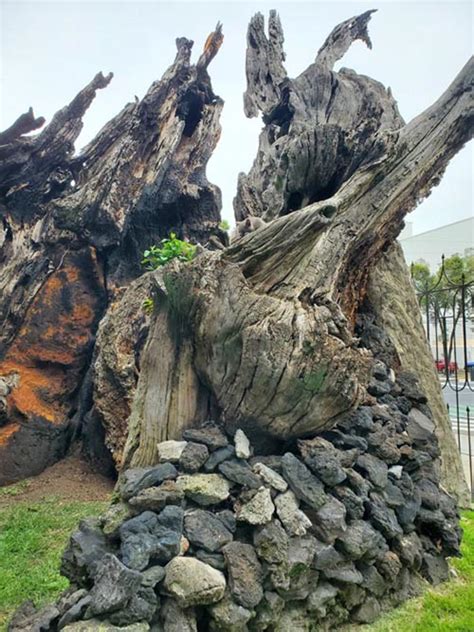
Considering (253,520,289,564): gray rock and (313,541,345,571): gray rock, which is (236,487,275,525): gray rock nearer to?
(253,520,289,564): gray rock

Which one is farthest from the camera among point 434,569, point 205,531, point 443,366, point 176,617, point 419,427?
point 443,366

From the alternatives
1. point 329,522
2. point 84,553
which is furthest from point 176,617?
point 329,522

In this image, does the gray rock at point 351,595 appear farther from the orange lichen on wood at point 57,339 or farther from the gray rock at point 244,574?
the orange lichen on wood at point 57,339

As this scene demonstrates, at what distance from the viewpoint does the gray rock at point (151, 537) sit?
191 cm

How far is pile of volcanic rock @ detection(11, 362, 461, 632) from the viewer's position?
186 centimetres

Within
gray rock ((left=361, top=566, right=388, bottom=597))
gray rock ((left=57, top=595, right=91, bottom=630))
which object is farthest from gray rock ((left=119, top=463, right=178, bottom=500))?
gray rock ((left=361, top=566, right=388, bottom=597))

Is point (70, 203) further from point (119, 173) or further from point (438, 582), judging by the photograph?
point (438, 582)

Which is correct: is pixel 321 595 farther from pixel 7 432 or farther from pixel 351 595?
pixel 7 432

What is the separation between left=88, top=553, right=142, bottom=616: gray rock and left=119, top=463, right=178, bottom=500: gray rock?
1.42ft

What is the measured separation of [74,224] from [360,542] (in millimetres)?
6001

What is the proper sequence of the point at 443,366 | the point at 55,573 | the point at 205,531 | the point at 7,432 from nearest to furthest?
the point at 205,531, the point at 55,573, the point at 7,432, the point at 443,366

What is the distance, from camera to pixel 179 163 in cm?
761

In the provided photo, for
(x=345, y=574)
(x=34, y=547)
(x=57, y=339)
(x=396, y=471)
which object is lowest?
(x=34, y=547)

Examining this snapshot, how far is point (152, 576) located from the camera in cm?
187
